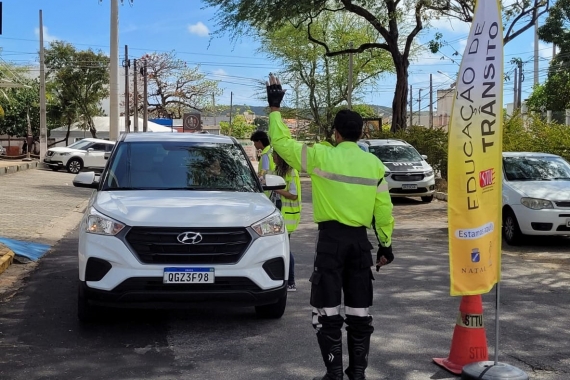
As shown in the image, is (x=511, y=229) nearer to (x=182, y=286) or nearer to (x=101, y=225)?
(x=182, y=286)

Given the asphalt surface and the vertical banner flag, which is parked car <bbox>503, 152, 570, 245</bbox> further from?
the vertical banner flag

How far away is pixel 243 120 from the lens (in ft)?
405

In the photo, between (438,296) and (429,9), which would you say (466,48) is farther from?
(429,9)

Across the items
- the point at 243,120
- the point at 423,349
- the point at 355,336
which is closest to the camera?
the point at 355,336

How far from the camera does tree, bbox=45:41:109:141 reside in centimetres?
4744

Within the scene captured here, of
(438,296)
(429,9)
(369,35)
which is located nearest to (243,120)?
(369,35)

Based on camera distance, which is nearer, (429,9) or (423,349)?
(423,349)

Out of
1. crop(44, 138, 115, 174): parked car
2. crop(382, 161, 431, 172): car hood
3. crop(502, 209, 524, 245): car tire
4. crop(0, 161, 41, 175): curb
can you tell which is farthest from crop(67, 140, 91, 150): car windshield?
crop(502, 209, 524, 245): car tire

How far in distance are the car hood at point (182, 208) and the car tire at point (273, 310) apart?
881 millimetres

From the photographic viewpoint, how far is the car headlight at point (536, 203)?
11.7m

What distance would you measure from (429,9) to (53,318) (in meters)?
20.2

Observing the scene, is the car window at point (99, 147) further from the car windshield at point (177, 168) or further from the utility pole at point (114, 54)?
the car windshield at point (177, 168)

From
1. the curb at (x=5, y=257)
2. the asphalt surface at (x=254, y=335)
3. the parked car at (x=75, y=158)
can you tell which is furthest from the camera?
the parked car at (x=75, y=158)

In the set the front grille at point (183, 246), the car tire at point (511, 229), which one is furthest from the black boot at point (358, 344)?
the car tire at point (511, 229)
